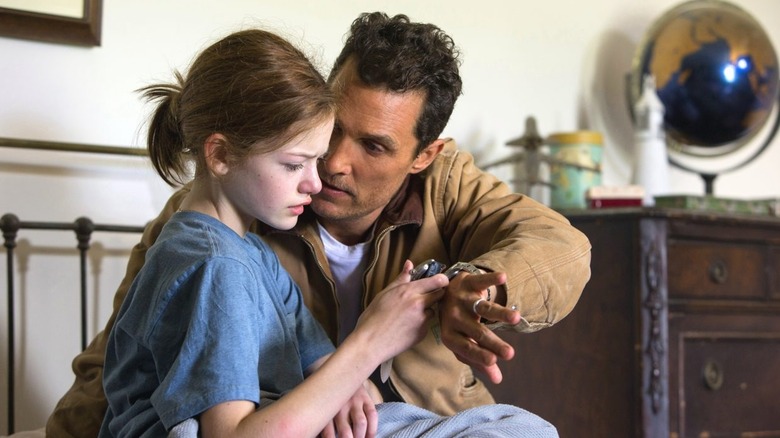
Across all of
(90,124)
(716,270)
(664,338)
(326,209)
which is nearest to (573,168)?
(716,270)

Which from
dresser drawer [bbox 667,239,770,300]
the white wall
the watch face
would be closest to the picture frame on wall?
Result: the white wall

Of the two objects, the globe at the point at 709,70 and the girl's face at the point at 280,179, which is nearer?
the girl's face at the point at 280,179

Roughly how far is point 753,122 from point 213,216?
1917mm

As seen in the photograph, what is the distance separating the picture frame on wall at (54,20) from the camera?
183 centimetres

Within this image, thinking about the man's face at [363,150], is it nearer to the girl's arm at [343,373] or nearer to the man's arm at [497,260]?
the man's arm at [497,260]

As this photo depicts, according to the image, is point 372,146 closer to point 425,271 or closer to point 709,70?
point 425,271

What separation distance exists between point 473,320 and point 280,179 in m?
0.30

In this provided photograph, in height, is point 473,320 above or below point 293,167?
below

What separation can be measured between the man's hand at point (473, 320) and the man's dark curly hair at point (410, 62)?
1.51 ft

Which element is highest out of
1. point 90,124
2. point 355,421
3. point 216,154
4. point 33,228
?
point 90,124

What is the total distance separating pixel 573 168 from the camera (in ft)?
7.98

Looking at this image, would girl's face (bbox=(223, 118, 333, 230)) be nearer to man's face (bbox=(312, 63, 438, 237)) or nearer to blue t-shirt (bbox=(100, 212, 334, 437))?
blue t-shirt (bbox=(100, 212, 334, 437))

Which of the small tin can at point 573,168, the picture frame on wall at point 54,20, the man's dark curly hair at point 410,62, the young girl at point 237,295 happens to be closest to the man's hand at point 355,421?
the young girl at point 237,295

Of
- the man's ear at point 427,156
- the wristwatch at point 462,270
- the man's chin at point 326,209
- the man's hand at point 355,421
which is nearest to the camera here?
the man's hand at point 355,421
